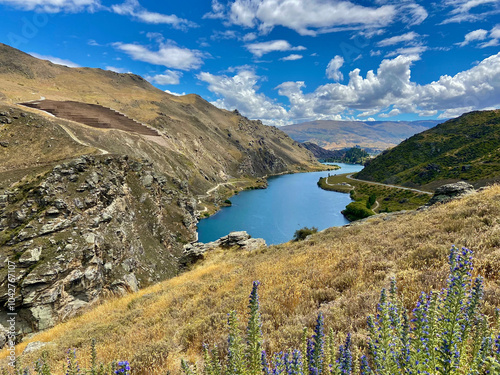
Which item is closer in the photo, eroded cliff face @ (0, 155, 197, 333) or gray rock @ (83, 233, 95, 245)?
eroded cliff face @ (0, 155, 197, 333)

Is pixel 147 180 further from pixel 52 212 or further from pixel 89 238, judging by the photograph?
pixel 52 212

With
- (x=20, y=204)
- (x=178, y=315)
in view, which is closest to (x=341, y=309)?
(x=178, y=315)

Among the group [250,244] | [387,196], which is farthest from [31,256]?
[387,196]

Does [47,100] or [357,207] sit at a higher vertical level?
[47,100]

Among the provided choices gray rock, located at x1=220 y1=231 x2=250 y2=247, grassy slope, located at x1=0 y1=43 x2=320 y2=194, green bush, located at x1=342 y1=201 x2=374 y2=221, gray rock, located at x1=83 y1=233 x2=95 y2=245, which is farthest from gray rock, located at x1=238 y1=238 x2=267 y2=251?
green bush, located at x1=342 y1=201 x2=374 y2=221

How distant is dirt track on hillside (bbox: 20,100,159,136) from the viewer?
84062mm

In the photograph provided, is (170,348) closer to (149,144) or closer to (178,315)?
(178,315)

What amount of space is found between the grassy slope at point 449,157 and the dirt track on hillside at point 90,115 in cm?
12570

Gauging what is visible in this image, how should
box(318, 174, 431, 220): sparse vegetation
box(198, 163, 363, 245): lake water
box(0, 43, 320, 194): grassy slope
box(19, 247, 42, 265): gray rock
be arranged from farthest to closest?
box(0, 43, 320, 194): grassy slope < box(318, 174, 431, 220): sparse vegetation < box(198, 163, 363, 245): lake water < box(19, 247, 42, 265): gray rock

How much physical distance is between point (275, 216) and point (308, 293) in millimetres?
80596

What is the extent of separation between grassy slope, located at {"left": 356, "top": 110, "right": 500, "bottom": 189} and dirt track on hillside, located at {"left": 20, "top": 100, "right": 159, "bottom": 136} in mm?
125696

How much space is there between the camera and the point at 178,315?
933 cm

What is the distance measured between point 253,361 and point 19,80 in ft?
582

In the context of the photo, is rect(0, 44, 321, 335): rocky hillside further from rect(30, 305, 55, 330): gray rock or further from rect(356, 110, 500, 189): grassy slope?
rect(356, 110, 500, 189): grassy slope
